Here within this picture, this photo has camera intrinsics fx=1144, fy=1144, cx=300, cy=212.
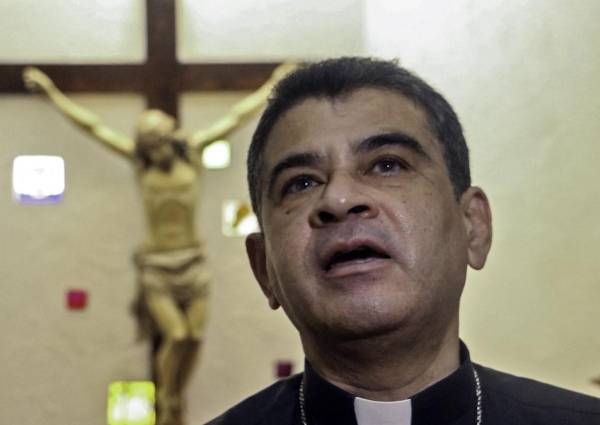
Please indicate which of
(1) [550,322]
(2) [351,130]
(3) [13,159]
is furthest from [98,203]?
(2) [351,130]

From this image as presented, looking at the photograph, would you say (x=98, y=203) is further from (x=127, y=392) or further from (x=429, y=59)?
(x=429, y=59)

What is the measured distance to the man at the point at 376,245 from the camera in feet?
5.06

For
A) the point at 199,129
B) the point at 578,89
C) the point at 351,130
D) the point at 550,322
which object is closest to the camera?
the point at 351,130

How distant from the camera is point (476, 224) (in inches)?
68.3

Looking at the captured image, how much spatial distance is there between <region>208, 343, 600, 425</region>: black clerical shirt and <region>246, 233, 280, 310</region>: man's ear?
0.13 m

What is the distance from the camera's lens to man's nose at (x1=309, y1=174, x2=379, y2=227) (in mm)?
1548

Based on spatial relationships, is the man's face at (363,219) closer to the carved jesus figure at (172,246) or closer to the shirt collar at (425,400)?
the shirt collar at (425,400)

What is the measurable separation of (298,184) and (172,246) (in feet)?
14.0

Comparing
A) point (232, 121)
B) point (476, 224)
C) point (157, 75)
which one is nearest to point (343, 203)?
point (476, 224)

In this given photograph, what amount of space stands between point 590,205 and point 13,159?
364cm

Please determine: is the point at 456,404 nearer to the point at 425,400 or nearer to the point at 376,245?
the point at 425,400

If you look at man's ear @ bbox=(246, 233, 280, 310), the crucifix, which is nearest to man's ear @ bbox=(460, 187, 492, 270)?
man's ear @ bbox=(246, 233, 280, 310)

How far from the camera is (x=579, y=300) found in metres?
4.21

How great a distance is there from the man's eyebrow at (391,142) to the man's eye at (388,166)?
0.07 ft
